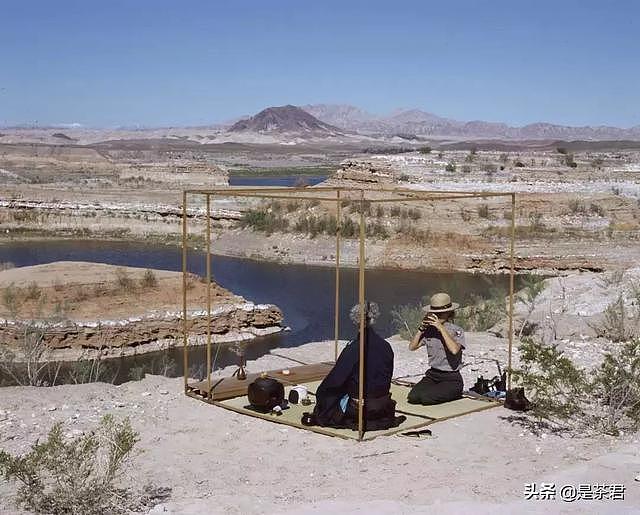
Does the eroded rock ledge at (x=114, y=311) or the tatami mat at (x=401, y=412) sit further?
the eroded rock ledge at (x=114, y=311)

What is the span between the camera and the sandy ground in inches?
246

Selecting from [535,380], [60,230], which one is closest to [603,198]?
[60,230]

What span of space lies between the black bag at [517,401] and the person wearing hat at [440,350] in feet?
1.60

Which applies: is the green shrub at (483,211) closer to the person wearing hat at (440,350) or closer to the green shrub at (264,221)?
the green shrub at (264,221)

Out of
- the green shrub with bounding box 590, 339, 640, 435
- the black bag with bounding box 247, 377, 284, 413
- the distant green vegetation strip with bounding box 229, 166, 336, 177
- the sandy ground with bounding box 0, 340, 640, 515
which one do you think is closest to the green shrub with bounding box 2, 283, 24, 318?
the sandy ground with bounding box 0, 340, 640, 515

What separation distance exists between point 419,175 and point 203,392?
108ft

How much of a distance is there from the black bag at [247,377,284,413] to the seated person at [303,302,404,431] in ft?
1.97

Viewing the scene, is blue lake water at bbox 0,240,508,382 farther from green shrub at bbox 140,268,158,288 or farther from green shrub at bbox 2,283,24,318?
green shrub at bbox 2,283,24,318

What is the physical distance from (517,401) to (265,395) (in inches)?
94.8

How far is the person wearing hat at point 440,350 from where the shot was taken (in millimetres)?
8445

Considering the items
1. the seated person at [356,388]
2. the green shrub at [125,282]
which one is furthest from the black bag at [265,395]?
the green shrub at [125,282]

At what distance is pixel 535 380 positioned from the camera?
824cm

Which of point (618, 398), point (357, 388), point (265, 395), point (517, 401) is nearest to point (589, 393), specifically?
point (618, 398)

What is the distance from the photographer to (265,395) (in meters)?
8.56
